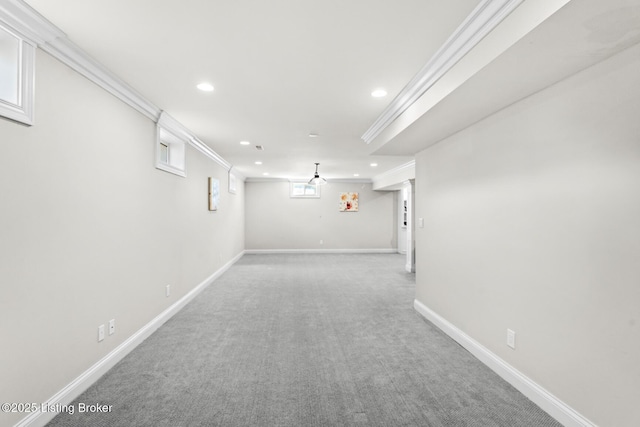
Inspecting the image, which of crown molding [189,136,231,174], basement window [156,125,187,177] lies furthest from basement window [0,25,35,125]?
crown molding [189,136,231,174]

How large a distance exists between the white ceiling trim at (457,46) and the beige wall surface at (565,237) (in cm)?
66

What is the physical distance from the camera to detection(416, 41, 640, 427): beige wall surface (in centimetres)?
169

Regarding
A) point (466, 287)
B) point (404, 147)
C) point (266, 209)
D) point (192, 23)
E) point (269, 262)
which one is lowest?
point (269, 262)

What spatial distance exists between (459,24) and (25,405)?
11.2 ft

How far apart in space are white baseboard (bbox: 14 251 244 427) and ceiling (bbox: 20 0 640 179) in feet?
7.70

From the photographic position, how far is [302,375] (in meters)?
2.64

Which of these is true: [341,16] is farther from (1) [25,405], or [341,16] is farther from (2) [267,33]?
(1) [25,405]

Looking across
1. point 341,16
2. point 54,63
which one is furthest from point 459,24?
point 54,63

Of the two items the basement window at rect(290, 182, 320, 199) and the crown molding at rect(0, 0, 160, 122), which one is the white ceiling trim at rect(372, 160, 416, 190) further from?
the crown molding at rect(0, 0, 160, 122)

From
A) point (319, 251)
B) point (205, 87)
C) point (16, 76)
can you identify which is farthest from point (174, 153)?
point (319, 251)

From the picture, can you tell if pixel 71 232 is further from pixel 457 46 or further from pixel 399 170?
pixel 399 170

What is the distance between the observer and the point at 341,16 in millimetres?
1854

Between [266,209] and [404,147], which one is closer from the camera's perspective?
[404,147]

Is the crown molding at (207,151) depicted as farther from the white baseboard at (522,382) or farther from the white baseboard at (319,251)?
the white baseboard at (522,382)
